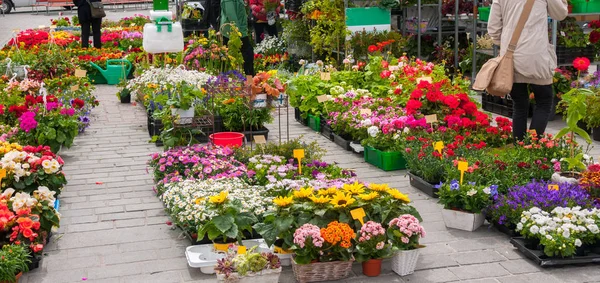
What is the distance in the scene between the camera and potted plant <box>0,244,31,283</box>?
443 centimetres

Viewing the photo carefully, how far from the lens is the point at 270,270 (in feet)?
14.7

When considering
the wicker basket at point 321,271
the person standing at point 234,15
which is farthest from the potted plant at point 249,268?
the person standing at point 234,15

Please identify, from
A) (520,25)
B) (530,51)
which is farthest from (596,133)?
(520,25)

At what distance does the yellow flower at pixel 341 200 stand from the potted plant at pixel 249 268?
0.52 meters

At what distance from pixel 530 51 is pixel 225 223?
10.9 feet

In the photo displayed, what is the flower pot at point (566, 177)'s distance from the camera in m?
5.62

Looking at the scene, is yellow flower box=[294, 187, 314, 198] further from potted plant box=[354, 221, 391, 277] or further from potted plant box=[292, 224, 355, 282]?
potted plant box=[354, 221, 391, 277]

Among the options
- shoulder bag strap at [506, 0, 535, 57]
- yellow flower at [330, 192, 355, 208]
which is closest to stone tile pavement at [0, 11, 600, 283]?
yellow flower at [330, 192, 355, 208]

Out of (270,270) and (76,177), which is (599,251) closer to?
(270,270)

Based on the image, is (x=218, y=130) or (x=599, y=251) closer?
(x=599, y=251)

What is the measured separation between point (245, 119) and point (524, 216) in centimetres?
409

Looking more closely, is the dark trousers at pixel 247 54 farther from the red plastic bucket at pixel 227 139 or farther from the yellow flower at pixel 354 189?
the yellow flower at pixel 354 189

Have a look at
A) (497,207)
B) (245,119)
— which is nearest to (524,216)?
(497,207)

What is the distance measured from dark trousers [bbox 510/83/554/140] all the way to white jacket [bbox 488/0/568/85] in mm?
99
